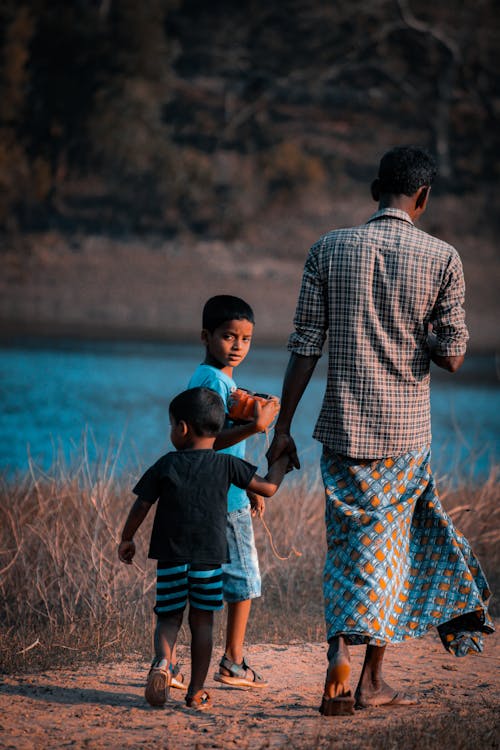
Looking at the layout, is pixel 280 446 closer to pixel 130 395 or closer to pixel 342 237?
pixel 342 237

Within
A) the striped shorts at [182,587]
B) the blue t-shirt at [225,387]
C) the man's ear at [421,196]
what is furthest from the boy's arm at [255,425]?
the man's ear at [421,196]

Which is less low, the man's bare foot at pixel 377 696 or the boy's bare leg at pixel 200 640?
the boy's bare leg at pixel 200 640

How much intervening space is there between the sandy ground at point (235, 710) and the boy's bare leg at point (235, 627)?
0.14m

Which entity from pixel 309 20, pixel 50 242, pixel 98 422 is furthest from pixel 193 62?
pixel 98 422

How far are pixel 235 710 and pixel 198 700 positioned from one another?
154mm

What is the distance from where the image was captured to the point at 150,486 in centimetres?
412

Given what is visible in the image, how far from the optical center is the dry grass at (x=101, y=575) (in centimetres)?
528

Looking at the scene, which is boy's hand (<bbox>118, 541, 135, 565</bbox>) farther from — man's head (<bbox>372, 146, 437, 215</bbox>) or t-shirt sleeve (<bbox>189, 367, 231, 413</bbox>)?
man's head (<bbox>372, 146, 437, 215</bbox>)

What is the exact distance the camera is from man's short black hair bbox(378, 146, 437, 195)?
421cm

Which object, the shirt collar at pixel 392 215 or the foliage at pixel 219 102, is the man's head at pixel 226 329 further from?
the foliage at pixel 219 102

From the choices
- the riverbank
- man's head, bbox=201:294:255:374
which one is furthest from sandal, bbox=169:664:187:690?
the riverbank

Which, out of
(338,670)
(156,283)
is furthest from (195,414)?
(156,283)

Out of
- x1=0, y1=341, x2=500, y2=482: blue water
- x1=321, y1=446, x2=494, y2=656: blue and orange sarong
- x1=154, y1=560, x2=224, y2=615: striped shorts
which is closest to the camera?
x1=321, y1=446, x2=494, y2=656: blue and orange sarong

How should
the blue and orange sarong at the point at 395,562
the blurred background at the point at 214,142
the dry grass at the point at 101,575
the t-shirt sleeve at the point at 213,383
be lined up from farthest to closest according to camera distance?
the blurred background at the point at 214,142, the dry grass at the point at 101,575, the t-shirt sleeve at the point at 213,383, the blue and orange sarong at the point at 395,562
